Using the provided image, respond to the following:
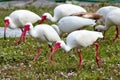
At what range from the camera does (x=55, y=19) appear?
10734mm

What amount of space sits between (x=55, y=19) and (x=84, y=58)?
2.40 metres

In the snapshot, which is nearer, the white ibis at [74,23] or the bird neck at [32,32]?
the bird neck at [32,32]

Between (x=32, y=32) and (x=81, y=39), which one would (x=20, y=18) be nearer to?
(x=32, y=32)

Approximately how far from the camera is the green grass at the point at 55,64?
714cm

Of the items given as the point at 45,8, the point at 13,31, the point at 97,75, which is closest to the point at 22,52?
the point at 97,75

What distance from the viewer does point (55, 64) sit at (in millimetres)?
7836

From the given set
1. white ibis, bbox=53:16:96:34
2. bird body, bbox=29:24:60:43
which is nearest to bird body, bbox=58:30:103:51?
bird body, bbox=29:24:60:43

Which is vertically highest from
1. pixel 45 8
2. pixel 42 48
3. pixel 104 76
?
pixel 104 76

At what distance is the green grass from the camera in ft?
23.4

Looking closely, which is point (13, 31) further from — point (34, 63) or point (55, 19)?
point (34, 63)

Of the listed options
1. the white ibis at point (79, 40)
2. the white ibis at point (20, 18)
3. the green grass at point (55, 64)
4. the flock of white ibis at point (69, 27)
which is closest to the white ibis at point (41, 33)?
the flock of white ibis at point (69, 27)

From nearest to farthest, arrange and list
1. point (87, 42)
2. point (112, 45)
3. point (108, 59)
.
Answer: point (87, 42)
point (108, 59)
point (112, 45)

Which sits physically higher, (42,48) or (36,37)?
(36,37)

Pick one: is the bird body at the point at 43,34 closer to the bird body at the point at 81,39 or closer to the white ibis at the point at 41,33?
the white ibis at the point at 41,33
